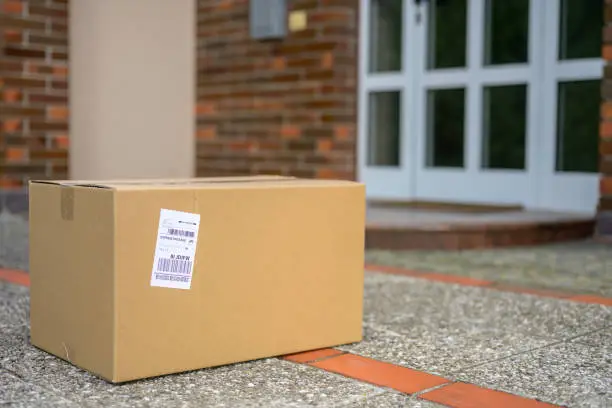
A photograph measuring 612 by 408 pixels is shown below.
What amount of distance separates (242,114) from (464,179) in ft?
4.35

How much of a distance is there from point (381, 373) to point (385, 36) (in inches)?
151

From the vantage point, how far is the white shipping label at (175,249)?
170cm

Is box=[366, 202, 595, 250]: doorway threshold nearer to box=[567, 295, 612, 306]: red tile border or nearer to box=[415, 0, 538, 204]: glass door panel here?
box=[415, 0, 538, 204]: glass door panel

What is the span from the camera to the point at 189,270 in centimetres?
174

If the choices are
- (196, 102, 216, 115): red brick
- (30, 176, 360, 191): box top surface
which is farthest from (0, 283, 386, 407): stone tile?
(196, 102, 216, 115): red brick

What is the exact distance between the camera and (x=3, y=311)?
7.72 ft

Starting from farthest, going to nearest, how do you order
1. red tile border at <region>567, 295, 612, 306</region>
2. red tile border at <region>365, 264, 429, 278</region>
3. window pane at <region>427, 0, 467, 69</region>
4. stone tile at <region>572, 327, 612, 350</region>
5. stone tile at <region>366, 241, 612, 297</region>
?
window pane at <region>427, 0, 467, 69</region> → red tile border at <region>365, 264, 429, 278</region> → stone tile at <region>366, 241, 612, 297</region> → red tile border at <region>567, 295, 612, 306</region> → stone tile at <region>572, 327, 612, 350</region>

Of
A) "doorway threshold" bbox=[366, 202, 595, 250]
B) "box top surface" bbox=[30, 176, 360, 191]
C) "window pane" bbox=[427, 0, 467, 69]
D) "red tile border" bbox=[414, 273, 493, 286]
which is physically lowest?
"red tile border" bbox=[414, 273, 493, 286]

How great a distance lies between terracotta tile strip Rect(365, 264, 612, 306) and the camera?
8.56 feet

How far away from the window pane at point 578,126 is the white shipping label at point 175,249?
10.5ft

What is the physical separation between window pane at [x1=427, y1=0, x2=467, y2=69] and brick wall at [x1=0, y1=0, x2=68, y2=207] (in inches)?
82.7

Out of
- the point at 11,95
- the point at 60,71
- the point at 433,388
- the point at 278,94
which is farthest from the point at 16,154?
the point at 433,388

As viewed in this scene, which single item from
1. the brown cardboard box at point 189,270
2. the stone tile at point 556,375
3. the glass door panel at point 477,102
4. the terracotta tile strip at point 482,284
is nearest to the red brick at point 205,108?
the glass door panel at point 477,102

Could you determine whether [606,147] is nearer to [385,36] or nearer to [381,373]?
[385,36]
